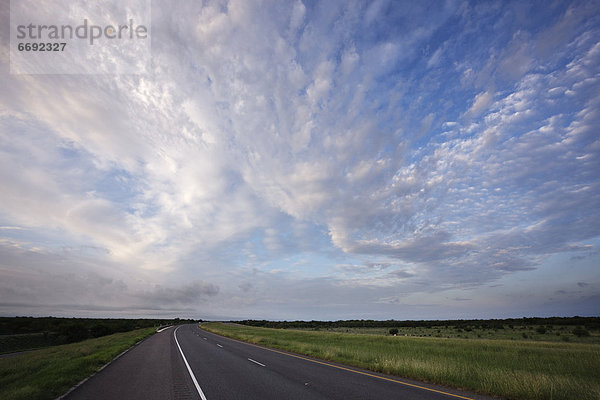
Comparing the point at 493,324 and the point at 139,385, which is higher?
the point at 139,385

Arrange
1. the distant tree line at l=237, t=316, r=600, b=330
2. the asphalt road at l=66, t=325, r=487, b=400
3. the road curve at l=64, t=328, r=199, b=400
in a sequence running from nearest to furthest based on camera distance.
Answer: the asphalt road at l=66, t=325, r=487, b=400
the road curve at l=64, t=328, r=199, b=400
the distant tree line at l=237, t=316, r=600, b=330

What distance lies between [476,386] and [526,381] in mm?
1372

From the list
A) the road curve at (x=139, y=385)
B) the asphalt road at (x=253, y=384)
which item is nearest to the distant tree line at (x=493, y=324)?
the asphalt road at (x=253, y=384)

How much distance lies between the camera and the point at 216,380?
385 inches

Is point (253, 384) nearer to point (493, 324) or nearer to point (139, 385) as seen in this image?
point (139, 385)

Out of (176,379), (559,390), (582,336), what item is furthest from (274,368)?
(582,336)

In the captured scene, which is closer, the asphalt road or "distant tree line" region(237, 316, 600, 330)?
the asphalt road

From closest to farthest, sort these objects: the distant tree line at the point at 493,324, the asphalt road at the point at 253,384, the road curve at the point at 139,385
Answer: the asphalt road at the point at 253,384, the road curve at the point at 139,385, the distant tree line at the point at 493,324

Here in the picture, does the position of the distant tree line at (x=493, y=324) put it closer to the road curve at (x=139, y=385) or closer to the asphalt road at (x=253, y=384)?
the asphalt road at (x=253, y=384)

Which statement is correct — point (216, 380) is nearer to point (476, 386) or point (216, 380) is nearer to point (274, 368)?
point (274, 368)

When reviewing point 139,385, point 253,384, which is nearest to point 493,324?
point 253,384

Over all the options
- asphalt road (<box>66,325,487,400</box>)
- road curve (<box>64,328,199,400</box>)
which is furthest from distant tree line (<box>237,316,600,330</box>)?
road curve (<box>64,328,199,400</box>)

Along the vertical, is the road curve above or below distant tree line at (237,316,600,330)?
above

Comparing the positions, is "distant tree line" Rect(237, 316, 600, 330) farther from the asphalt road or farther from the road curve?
the road curve
